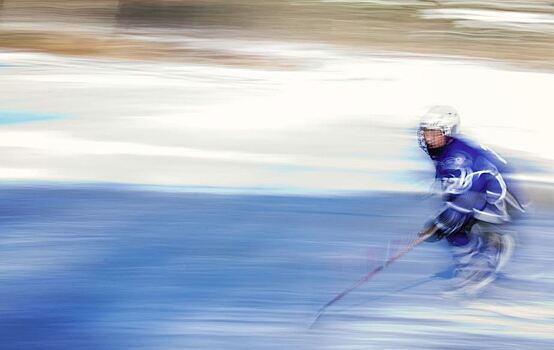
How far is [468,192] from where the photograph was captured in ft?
16.4

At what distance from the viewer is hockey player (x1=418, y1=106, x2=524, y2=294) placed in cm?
502

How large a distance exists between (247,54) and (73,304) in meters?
9.92

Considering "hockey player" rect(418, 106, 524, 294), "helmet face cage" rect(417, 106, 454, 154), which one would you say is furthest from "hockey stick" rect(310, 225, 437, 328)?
"helmet face cage" rect(417, 106, 454, 154)

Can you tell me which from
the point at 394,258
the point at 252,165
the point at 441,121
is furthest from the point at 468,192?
the point at 252,165

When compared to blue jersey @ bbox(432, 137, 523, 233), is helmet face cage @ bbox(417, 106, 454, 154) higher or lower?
higher

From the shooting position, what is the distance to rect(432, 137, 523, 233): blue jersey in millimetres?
5004

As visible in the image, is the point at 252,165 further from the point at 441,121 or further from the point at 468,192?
the point at 468,192

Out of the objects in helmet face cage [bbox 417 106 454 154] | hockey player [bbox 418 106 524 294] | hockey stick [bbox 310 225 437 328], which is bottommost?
hockey stick [bbox 310 225 437 328]

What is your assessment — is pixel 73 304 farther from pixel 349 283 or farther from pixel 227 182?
pixel 227 182

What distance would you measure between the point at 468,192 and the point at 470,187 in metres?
0.03

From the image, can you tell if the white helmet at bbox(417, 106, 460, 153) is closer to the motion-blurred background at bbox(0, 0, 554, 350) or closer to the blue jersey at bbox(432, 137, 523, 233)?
the blue jersey at bbox(432, 137, 523, 233)

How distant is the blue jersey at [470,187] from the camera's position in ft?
16.4

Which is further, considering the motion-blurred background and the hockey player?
the motion-blurred background

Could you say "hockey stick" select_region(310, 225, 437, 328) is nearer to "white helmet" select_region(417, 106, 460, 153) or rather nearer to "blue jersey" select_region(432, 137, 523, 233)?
"blue jersey" select_region(432, 137, 523, 233)
